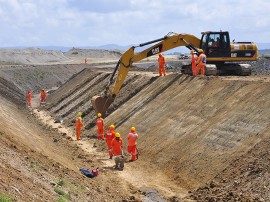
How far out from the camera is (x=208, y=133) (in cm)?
1777

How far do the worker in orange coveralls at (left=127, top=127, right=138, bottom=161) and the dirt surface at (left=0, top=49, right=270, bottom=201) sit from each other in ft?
1.60

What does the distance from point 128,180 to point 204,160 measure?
113 inches

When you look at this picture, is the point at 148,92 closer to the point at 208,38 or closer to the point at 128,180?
the point at 208,38

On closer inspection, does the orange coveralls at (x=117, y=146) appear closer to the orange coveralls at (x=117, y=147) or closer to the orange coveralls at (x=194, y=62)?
the orange coveralls at (x=117, y=147)

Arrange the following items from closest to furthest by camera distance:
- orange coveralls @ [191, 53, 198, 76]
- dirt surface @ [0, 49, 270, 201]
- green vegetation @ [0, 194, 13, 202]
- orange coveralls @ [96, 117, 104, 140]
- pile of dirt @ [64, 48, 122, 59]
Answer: green vegetation @ [0, 194, 13, 202]
dirt surface @ [0, 49, 270, 201]
orange coveralls @ [96, 117, 104, 140]
orange coveralls @ [191, 53, 198, 76]
pile of dirt @ [64, 48, 122, 59]

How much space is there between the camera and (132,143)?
18.8m

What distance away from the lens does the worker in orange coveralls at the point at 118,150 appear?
58.9 ft

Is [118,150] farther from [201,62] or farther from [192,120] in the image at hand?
[201,62]

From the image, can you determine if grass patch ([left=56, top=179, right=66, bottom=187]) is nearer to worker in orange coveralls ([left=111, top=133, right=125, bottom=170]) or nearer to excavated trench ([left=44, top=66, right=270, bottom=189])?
excavated trench ([left=44, top=66, right=270, bottom=189])

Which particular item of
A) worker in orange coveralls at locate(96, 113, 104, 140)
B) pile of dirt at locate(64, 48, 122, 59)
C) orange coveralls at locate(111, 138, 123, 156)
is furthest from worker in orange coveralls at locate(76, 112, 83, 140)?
pile of dirt at locate(64, 48, 122, 59)

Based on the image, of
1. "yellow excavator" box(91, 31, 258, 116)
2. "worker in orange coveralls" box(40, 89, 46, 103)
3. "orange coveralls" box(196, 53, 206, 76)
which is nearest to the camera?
"orange coveralls" box(196, 53, 206, 76)

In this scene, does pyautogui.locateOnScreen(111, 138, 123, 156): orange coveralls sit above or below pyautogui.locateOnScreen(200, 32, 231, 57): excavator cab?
below

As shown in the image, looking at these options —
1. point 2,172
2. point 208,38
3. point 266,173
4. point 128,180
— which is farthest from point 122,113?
point 2,172

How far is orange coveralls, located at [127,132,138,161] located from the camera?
18609 millimetres
